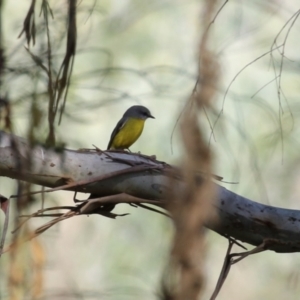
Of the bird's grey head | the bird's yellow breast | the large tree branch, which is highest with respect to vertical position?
the bird's grey head

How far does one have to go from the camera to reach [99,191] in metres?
1.79

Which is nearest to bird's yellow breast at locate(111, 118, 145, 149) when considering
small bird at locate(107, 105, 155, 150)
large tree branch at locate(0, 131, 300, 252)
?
small bird at locate(107, 105, 155, 150)

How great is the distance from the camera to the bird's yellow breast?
15.9ft

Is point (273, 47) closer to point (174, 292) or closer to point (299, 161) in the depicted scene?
point (299, 161)

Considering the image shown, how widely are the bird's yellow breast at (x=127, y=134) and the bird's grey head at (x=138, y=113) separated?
9cm

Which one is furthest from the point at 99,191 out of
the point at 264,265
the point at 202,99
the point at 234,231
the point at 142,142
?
the point at 264,265

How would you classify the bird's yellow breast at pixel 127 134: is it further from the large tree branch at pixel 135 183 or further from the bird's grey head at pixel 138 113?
the large tree branch at pixel 135 183

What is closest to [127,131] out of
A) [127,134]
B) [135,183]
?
[127,134]

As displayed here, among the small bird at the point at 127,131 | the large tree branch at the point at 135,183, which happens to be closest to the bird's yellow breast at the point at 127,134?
the small bird at the point at 127,131

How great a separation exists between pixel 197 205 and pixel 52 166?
3.50ft

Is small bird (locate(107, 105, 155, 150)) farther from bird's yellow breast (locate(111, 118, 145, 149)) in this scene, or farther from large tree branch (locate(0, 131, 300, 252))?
large tree branch (locate(0, 131, 300, 252))

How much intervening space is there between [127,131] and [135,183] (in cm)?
307

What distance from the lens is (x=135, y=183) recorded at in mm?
1782

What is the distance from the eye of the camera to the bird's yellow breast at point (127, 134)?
190 inches
